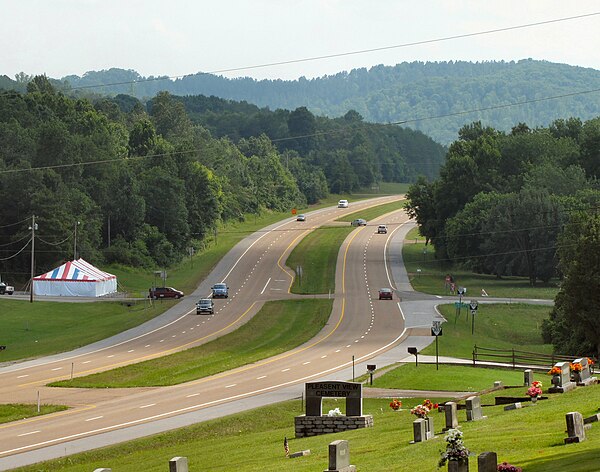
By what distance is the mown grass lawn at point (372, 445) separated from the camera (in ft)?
77.3

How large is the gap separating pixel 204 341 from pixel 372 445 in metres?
48.3

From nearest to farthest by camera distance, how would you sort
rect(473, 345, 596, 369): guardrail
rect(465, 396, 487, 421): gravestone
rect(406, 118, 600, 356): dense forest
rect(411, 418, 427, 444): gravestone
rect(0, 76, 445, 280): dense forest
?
rect(411, 418, 427, 444): gravestone, rect(465, 396, 487, 421): gravestone, rect(473, 345, 596, 369): guardrail, rect(406, 118, 600, 356): dense forest, rect(0, 76, 445, 280): dense forest

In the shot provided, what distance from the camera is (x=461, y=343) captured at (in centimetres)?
7650

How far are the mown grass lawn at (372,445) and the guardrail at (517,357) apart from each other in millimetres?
16642

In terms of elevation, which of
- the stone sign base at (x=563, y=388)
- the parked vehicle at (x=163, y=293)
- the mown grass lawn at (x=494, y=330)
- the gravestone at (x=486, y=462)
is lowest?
the mown grass lawn at (x=494, y=330)

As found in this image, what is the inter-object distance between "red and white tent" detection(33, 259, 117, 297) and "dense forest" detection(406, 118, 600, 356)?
4108cm

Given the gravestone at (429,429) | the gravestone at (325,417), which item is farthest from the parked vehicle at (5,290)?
the gravestone at (429,429)

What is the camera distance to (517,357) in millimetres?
61250

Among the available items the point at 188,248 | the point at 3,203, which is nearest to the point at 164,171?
the point at 188,248

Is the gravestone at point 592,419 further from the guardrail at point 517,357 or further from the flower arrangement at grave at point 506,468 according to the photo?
the guardrail at point 517,357

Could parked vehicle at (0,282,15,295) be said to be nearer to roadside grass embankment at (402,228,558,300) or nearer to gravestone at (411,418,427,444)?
roadside grass embankment at (402,228,558,300)

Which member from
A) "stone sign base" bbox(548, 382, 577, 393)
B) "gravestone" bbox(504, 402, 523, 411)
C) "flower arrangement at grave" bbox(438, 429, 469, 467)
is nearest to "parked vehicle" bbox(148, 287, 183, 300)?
"stone sign base" bbox(548, 382, 577, 393)

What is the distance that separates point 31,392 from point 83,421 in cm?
1027

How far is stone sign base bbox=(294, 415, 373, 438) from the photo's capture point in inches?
1409
